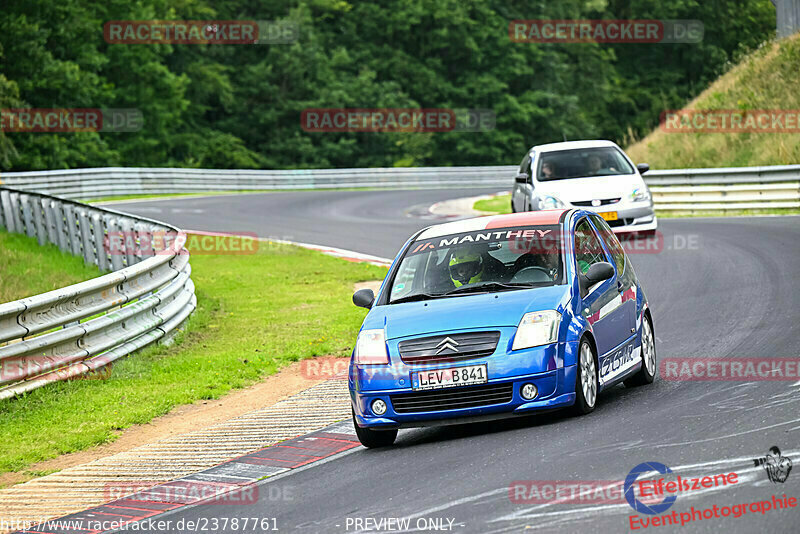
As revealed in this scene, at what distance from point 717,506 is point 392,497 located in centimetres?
190

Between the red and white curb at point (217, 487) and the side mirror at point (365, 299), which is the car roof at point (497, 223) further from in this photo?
the red and white curb at point (217, 487)

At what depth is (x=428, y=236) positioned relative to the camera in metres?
9.68

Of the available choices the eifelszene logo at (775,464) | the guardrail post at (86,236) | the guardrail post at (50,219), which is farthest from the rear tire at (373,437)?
the guardrail post at (50,219)

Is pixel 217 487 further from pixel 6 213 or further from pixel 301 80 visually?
pixel 301 80

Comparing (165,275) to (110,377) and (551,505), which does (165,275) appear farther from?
(551,505)

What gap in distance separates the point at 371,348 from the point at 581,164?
1273cm

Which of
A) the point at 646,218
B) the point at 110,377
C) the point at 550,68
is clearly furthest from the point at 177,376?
the point at 550,68

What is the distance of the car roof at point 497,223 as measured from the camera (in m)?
9.51

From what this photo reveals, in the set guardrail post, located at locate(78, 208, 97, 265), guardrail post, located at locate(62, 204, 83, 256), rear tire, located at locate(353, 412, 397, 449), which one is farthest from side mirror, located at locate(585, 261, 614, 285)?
guardrail post, located at locate(62, 204, 83, 256)

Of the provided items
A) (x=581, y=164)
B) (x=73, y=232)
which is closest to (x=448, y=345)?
(x=73, y=232)

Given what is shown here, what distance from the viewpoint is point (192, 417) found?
10391 mm

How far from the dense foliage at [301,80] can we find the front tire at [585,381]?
42.6 m

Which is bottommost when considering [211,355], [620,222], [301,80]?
[211,355]

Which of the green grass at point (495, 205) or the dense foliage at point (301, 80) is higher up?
the dense foliage at point (301, 80)
